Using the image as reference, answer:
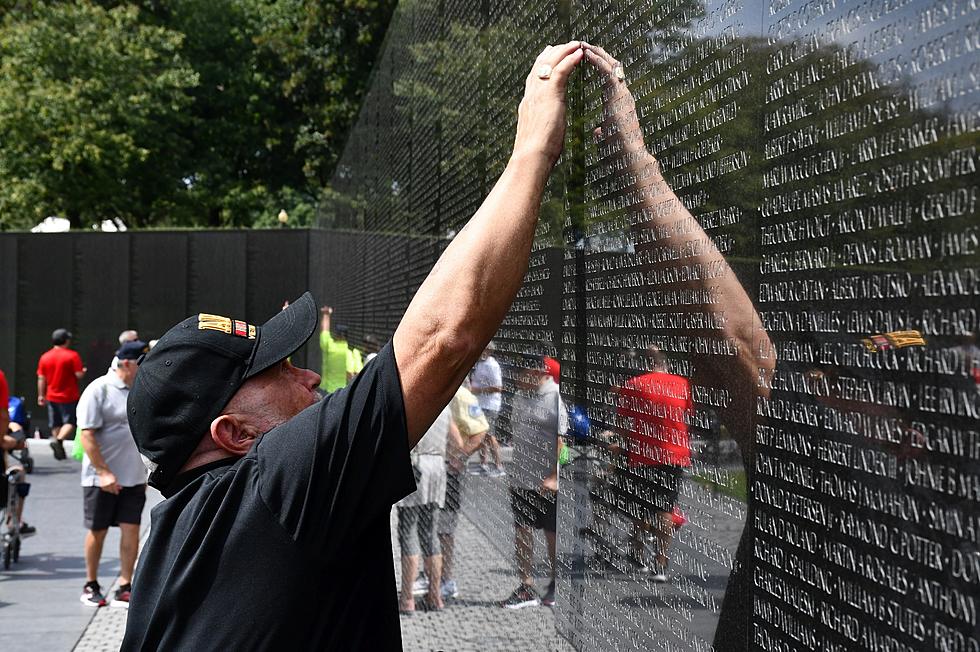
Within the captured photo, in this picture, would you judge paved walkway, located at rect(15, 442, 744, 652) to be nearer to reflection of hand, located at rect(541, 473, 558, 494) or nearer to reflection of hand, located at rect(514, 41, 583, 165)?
reflection of hand, located at rect(541, 473, 558, 494)

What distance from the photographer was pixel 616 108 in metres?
2.50

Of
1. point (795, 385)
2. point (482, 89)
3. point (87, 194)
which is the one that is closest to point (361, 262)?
point (482, 89)

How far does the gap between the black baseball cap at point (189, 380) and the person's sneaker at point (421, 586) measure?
Answer: 2.69 meters

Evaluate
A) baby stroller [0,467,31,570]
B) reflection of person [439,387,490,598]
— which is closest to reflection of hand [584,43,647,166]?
reflection of person [439,387,490,598]

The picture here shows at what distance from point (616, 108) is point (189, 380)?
1043mm

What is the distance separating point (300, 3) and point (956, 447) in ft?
119

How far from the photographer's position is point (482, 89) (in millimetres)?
3863

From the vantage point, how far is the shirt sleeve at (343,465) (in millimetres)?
1949

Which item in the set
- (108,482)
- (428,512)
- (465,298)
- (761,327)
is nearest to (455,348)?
(465,298)

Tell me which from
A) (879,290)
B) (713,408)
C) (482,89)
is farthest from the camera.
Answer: (482,89)

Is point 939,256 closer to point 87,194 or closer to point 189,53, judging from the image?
point 87,194

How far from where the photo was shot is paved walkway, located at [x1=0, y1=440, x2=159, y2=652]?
838cm

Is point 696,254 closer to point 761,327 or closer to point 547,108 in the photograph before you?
point 761,327

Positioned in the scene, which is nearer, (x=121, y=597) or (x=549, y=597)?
(x=549, y=597)
